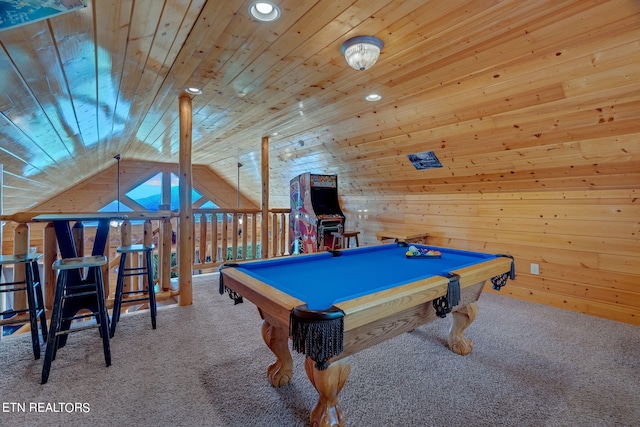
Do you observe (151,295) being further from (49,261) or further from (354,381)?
(354,381)

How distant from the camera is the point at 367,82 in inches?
113

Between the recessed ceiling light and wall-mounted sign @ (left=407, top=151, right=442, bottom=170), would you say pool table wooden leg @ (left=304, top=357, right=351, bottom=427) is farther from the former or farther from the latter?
wall-mounted sign @ (left=407, top=151, right=442, bottom=170)

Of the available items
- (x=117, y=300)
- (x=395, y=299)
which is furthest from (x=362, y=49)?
(x=117, y=300)

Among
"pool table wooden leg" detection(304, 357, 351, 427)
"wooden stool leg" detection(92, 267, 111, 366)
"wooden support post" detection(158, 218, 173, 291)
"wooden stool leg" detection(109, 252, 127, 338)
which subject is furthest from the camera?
"wooden support post" detection(158, 218, 173, 291)

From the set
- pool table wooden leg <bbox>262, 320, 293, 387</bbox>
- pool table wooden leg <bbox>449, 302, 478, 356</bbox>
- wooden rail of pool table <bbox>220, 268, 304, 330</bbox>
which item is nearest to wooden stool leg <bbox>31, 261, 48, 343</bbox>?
wooden rail of pool table <bbox>220, 268, 304, 330</bbox>

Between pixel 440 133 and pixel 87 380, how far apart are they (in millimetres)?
3832

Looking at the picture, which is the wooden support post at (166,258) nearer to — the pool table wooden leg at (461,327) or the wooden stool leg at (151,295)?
the wooden stool leg at (151,295)

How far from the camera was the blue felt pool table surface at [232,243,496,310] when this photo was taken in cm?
150

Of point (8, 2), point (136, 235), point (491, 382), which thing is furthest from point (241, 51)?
point (136, 235)

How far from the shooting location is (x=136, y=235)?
296 inches

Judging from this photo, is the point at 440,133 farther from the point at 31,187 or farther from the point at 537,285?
the point at 31,187

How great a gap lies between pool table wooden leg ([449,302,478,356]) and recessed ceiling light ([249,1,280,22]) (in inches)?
94.1

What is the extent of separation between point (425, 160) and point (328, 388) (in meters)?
3.28

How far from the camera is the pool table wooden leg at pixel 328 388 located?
4.46 feet
